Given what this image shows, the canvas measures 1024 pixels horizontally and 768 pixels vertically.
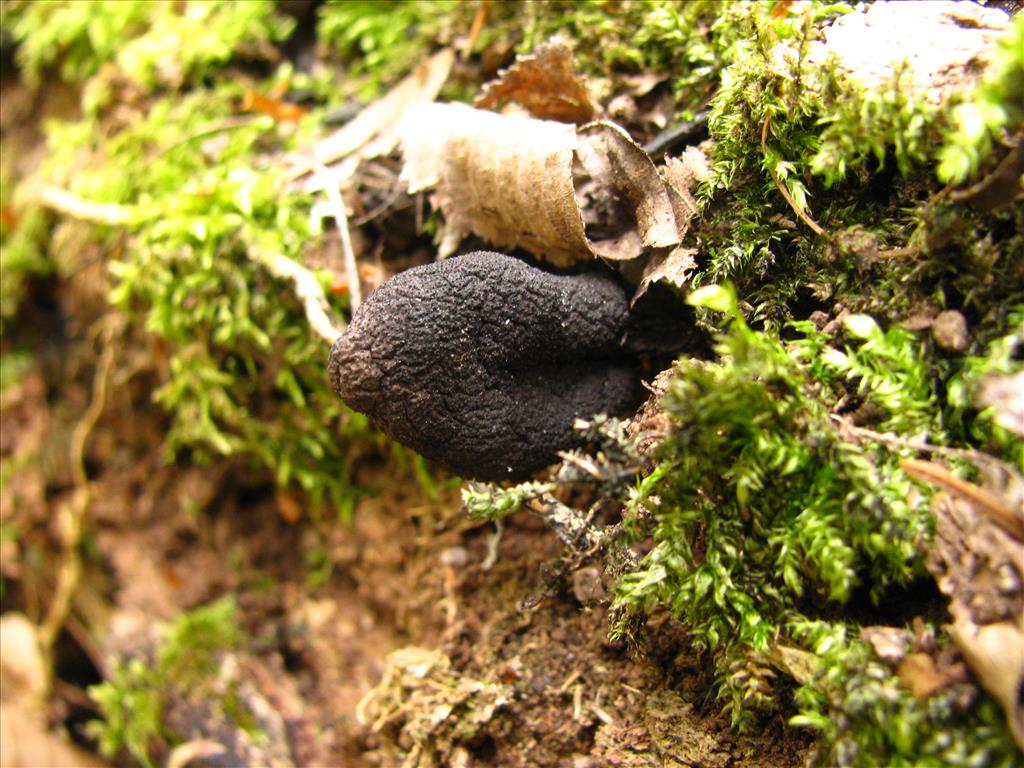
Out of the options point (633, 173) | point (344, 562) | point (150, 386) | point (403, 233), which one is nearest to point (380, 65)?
point (403, 233)

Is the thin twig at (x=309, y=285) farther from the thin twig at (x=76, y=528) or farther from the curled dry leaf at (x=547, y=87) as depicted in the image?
the thin twig at (x=76, y=528)

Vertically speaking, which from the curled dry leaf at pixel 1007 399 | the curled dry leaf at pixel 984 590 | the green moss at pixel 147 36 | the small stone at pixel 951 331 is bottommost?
the curled dry leaf at pixel 984 590

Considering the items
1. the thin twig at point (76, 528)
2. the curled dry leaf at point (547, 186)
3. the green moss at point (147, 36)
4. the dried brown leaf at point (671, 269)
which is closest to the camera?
the dried brown leaf at point (671, 269)

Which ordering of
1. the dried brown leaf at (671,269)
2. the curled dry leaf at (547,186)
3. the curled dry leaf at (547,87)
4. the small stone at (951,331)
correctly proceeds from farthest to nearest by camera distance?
the curled dry leaf at (547,87), the curled dry leaf at (547,186), the dried brown leaf at (671,269), the small stone at (951,331)

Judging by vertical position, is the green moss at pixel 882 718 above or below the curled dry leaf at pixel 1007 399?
below

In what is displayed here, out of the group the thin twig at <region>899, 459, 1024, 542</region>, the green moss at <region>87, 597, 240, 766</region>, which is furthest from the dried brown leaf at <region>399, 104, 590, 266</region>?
the green moss at <region>87, 597, 240, 766</region>

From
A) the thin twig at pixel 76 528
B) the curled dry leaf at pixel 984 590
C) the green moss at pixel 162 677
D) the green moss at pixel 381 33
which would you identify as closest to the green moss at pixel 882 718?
the curled dry leaf at pixel 984 590

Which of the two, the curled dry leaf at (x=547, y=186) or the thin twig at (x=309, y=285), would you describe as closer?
the curled dry leaf at (x=547, y=186)
